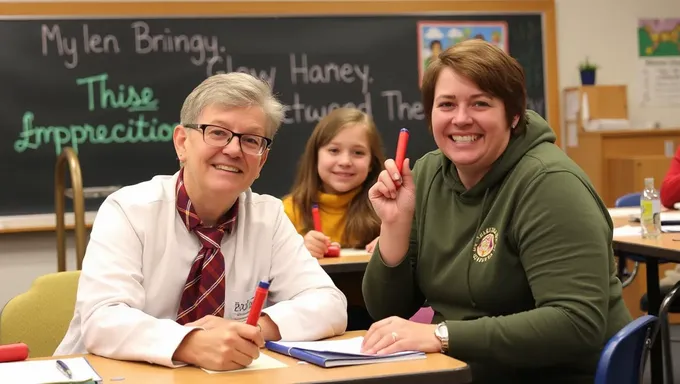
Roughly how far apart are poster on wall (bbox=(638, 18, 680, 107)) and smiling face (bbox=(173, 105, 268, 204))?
14.8ft

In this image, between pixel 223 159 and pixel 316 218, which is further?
pixel 316 218

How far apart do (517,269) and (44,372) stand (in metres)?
1.00

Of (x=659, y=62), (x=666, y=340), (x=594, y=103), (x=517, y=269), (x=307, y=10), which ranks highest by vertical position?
(x=307, y=10)

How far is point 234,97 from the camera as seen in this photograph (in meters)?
2.12

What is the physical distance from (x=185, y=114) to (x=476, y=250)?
73cm

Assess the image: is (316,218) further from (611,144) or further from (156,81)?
(611,144)

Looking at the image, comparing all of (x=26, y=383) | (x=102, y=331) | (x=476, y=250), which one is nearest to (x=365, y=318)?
(x=476, y=250)

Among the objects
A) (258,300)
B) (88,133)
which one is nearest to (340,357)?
(258,300)

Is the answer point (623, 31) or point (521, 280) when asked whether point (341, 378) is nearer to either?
point (521, 280)

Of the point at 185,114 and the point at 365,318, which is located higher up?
the point at 185,114

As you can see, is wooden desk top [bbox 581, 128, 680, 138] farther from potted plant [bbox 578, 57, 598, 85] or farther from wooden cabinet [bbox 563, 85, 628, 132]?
potted plant [bbox 578, 57, 598, 85]

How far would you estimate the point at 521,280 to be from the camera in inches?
82.8

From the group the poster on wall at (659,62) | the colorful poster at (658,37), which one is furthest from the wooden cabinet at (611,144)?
the colorful poster at (658,37)

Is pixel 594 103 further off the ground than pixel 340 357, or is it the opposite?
pixel 594 103
